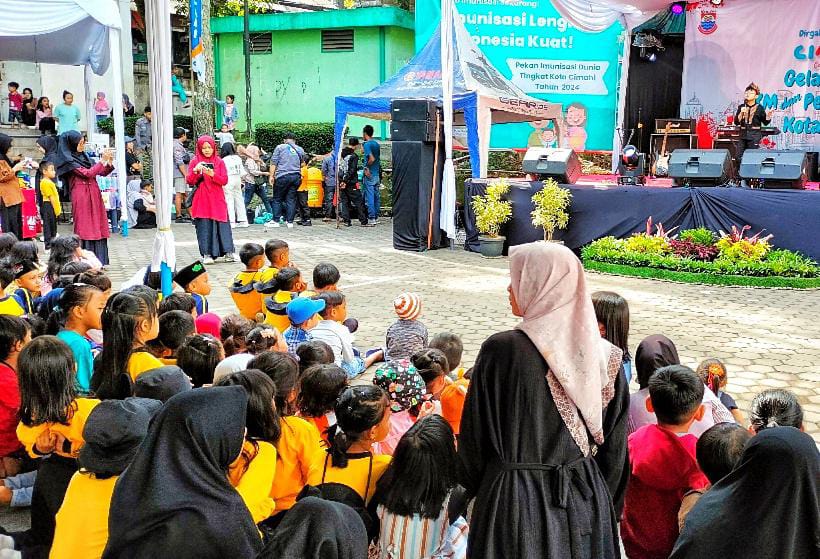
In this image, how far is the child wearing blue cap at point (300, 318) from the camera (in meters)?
4.50

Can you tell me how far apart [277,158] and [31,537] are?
1150 cm

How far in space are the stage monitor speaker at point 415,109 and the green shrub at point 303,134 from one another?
8.49 meters

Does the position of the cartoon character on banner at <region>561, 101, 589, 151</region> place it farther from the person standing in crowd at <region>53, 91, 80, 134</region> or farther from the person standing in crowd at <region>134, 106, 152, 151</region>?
the person standing in crowd at <region>53, 91, 80, 134</region>

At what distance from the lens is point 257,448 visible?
2.54 m

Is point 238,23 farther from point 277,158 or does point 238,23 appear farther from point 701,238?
point 701,238

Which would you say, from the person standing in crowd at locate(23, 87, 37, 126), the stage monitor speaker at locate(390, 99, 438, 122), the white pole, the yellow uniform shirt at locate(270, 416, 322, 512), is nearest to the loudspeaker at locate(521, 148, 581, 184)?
the stage monitor speaker at locate(390, 99, 438, 122)

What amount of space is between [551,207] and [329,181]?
Answer: 548cm

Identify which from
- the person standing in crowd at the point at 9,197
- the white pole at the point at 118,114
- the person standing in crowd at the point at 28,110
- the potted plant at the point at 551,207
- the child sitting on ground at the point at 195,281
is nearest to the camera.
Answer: the child sitting on ground at the point at 195,281

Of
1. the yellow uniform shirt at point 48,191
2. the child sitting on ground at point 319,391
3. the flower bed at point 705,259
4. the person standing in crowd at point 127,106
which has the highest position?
the person standing in crowd at point 127,106

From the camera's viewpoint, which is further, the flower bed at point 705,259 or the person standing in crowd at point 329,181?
the person standing in crowd at point 329,181

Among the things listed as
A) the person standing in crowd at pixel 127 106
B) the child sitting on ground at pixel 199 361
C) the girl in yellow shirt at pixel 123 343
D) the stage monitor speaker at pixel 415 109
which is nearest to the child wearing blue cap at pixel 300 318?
the child sitting on ground at pixel 199 361

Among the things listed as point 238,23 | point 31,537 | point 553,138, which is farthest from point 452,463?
point 238,23

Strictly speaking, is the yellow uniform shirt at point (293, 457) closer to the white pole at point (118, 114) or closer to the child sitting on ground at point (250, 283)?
the child sitting on ground at point (250, 283)

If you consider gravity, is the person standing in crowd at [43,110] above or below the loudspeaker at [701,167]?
above
